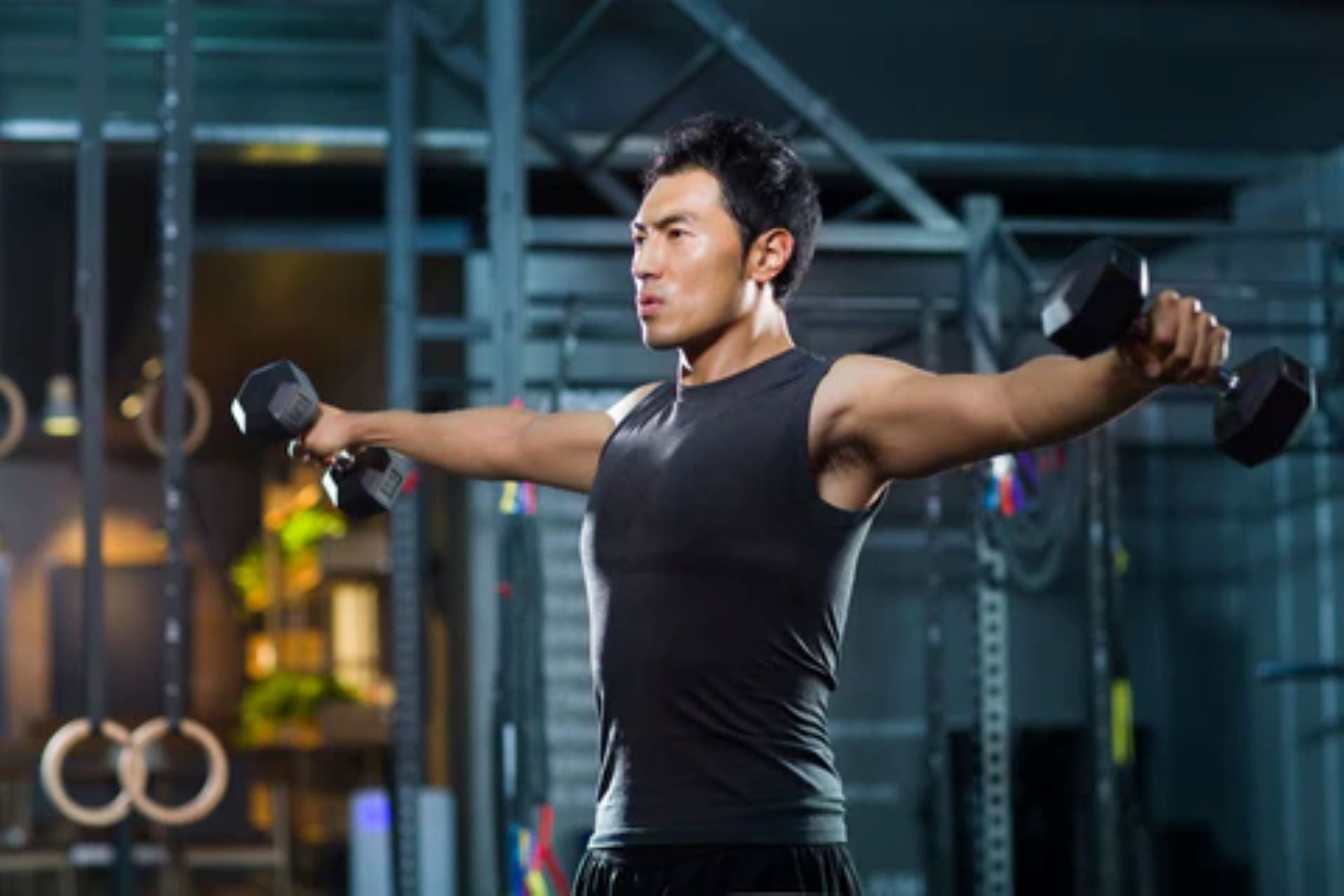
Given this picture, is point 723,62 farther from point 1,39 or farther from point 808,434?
point 808,434

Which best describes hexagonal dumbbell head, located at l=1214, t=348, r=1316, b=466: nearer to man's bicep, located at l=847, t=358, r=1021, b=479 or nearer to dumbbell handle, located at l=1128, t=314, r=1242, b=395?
dumbbell handle, located at l=1128, t=314, r=1242, b=395

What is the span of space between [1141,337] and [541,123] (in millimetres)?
4097

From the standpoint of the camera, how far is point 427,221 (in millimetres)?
6320

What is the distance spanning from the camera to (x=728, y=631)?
2.00 meters

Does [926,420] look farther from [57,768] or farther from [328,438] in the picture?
[57,768]

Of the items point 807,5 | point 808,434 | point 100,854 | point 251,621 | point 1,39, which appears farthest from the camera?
point 251,621

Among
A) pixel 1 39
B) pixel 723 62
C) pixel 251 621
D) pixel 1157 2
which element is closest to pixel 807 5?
pixel 723 62

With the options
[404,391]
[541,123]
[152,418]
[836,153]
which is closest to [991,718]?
[836,153]

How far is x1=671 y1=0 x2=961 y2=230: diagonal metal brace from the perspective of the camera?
5293mm

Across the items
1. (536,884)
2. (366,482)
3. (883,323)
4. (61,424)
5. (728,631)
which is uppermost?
(883,323)

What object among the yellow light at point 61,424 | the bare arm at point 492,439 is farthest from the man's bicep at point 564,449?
the yellow light at point 61,424

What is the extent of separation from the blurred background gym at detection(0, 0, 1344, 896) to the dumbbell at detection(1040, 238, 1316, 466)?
3043 millimetres

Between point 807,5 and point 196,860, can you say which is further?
point 196,860

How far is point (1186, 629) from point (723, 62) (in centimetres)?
223
